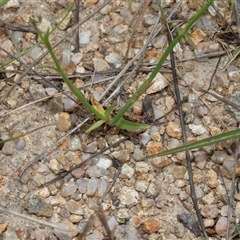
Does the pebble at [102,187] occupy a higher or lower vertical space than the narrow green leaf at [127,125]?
lower

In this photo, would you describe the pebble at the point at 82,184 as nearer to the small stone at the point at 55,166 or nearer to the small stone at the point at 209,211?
the small stone at the point at 55,166

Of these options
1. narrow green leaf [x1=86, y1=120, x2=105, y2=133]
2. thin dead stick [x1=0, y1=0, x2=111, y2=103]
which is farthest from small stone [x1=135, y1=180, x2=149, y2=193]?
thin dead stick [x1=0, y1=0, x2=111, y2=103]

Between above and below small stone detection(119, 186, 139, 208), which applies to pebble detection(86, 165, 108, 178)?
above

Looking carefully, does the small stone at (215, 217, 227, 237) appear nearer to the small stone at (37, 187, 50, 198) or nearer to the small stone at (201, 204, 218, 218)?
the small stone at (201, 204, 218, 218)

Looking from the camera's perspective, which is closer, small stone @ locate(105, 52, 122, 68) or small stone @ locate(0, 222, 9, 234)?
small stone @ locate(0, 222, 9, 234)

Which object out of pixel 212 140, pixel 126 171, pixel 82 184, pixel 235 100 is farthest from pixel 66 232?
pixel 235 100

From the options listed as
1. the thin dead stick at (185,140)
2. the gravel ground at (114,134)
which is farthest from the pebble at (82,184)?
the thin dead stick at (185,140)
